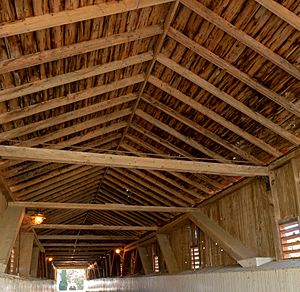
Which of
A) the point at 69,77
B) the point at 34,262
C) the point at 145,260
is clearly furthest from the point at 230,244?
the point at 34,262

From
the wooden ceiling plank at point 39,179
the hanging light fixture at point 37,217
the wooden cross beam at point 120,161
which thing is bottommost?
the hanging light fixture at point 37,217

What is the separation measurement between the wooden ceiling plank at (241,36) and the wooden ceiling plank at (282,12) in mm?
550

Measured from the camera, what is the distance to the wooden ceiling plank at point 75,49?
4.59 meters

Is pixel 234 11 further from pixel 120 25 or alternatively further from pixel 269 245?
pixel 269 245

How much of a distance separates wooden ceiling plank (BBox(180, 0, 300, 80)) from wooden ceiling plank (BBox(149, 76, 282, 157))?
1.68 metres

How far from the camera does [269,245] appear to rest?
6.89m

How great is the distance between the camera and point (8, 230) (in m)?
7.55

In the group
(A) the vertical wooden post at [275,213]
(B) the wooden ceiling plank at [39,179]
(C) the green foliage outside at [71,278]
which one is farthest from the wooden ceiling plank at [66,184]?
(C) the green foliage outside at [71,278]

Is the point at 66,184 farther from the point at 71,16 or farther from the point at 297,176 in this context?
the point at 71,16

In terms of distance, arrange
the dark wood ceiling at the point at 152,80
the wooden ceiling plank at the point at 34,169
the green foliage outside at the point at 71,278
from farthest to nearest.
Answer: the green foliage outside at the point at 71,278 < the wooden ceiling plank at the point at 34,169 < the dark wood ceiling at the point at 152,80

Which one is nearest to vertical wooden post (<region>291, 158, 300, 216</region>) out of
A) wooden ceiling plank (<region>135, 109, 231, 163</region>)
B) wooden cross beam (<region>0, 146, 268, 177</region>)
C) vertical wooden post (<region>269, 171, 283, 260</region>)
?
vertical wooden post (<region>269, 171, 283, 260</region>)

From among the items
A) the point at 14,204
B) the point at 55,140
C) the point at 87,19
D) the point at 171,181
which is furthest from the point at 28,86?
the point at 171,181

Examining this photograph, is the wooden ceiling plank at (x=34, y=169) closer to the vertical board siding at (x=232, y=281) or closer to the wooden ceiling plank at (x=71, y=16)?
the vertical board siding at (x=232, y=281)

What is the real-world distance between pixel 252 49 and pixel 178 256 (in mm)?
7762
